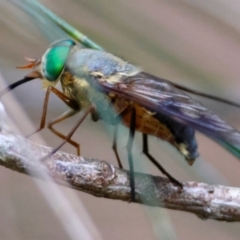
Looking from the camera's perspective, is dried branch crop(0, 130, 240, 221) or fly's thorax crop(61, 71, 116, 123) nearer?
dried branch crop(0, 130, 240, 221)

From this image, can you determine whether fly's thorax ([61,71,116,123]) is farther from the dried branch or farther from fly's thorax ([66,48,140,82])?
the dried branch

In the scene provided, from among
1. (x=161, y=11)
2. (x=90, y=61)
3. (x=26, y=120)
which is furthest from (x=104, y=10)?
(x=161, y=11)

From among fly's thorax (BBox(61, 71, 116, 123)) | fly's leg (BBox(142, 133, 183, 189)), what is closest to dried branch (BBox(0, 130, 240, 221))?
fly's leg (BBox(142, 133, 183, 189))

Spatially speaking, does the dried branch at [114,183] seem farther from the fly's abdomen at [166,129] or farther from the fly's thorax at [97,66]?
the fly's thorax at [97,66]

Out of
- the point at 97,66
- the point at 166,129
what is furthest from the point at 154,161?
the point at 97,66

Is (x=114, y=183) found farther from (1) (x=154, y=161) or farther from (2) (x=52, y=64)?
(2) (x=52, y=64)

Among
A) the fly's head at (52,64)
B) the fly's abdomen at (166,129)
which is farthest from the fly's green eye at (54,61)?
the fly's abdomen at (166,129)
